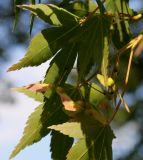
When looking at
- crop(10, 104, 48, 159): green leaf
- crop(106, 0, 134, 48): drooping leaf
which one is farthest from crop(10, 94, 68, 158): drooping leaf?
crop(106, 0, 134, 48): drooping leaf

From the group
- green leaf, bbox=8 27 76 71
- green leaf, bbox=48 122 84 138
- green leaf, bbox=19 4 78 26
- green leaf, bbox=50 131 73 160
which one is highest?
green leaf, bbox=19 4 78 26

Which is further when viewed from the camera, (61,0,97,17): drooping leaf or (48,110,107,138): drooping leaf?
(61,0,97,17): drooping leaf

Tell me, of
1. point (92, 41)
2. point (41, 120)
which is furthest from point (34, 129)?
point (92, 41)

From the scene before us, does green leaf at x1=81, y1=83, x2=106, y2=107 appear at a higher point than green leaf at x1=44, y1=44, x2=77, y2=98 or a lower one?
lower

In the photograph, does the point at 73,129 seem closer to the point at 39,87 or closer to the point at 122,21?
the point at 39,87

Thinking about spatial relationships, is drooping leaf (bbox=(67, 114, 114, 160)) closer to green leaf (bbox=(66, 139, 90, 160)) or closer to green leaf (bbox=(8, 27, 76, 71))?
green leaf (bbox=(66, 139, 90, 160))
